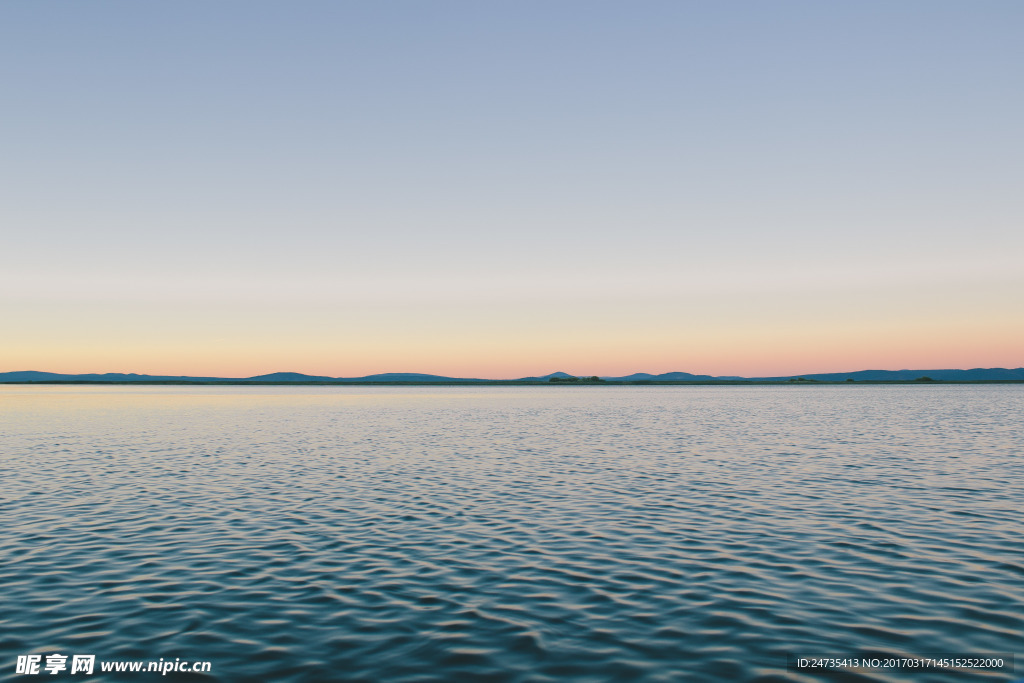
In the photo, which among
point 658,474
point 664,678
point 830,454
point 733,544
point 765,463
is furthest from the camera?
point 830,454

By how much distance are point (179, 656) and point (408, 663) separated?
4.09 metres

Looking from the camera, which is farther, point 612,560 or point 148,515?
point 148,515

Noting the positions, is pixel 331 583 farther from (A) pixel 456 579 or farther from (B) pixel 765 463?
(B) pixel 765 463

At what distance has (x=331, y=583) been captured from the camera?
16281mm

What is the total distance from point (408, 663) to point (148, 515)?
16847mm

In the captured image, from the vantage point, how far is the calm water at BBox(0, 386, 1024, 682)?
12.3 metres

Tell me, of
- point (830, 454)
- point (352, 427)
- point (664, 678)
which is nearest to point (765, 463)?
point (830, 454)

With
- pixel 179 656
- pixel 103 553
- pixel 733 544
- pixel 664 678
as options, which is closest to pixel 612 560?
pixel 733 544

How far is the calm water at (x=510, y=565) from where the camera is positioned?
12.3 meters

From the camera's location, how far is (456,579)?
54.7 ft

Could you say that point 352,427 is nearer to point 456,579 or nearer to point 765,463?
point 765,463

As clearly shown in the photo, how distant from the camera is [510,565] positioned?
17.9m

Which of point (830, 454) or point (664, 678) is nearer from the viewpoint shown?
point (664, 678)

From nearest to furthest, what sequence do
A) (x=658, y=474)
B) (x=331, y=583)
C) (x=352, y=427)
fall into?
(x=331, y=583)
(x=658, y=474)
(x=352, y=427)
